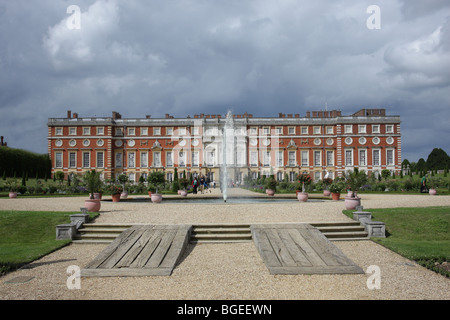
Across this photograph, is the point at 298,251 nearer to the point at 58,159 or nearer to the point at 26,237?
the point at 26,237

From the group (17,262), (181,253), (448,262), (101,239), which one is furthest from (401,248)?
(17,262)

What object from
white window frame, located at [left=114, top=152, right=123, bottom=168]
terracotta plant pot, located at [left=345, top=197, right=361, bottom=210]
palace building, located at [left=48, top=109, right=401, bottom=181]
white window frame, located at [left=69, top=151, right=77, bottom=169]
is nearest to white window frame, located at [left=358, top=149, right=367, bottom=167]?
palace building, located at [left=48, top=109, right=401, bottom=181]

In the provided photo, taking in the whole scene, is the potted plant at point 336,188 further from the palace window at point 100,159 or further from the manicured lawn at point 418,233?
the palace window at point 100,159

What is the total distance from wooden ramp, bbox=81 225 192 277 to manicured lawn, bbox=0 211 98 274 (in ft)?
5.07

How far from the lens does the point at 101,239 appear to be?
8.52m

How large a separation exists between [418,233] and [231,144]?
3861 centimetres

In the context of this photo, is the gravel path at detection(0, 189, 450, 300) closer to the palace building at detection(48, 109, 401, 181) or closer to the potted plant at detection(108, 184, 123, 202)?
the potted plant at detection(108, 184, 123, 202)

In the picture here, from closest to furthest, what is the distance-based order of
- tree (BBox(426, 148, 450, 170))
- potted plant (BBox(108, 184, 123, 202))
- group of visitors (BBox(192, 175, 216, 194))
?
potted plant (BBox(108, 184, 123, 202)) → group of visitors (BBox(192, 175, 216, 194)) → tree (BBox(426, 148, 450, 170))

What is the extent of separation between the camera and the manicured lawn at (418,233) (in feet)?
22.7

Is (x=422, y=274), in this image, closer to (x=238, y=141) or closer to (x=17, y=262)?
(x=17, y=262)

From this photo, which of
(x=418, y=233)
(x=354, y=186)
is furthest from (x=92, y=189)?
(x=418, y=233)

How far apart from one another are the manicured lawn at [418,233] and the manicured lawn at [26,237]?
24.9ft

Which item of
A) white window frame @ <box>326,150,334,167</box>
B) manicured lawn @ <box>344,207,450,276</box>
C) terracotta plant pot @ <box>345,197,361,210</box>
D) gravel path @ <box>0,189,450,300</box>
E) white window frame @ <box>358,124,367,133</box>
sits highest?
white window frame @ <box>358,124,367,133</box>

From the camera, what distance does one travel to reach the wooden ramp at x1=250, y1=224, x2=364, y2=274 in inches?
233
